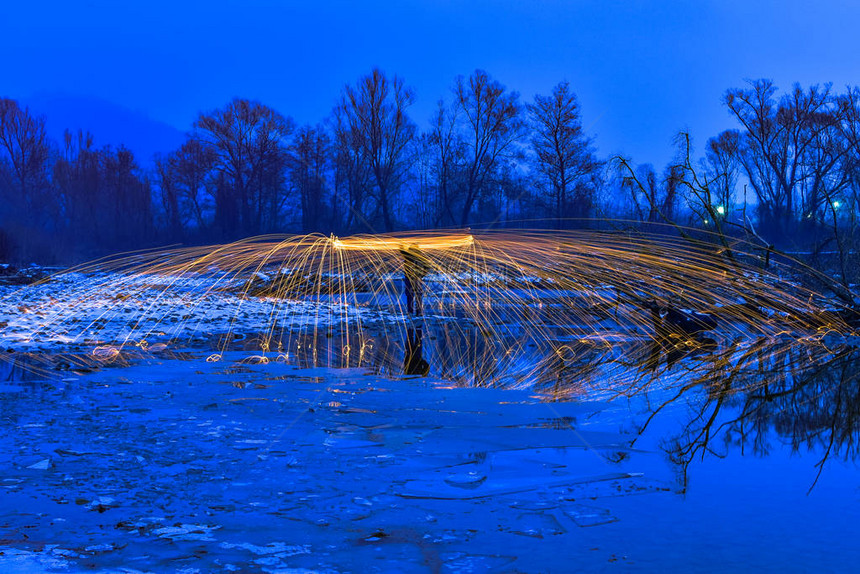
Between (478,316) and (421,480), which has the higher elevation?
(421,480)

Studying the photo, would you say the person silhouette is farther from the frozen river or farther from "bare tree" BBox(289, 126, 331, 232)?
"bare tree" BBox(289, 126, 331, 232)

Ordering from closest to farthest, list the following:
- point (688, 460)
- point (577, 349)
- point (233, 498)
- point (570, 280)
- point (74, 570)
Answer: point (74, 570), point (233, 498), point (688, 460), point (577, 349), point (570, 280)

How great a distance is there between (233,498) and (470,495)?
1247 mm

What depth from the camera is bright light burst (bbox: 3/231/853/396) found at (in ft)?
31.7

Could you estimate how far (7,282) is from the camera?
78.8ft

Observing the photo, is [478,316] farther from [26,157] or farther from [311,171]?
[26,157]

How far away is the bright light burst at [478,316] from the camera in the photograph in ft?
31.7

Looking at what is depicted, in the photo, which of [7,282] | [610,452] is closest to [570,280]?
[610,452]

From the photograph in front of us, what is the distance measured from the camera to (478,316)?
16.8 meters

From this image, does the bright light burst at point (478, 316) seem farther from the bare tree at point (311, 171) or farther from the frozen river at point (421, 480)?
the bare tree at point (311, 171)

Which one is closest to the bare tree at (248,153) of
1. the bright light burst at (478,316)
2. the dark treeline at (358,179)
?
the dark treeline at (358,179)

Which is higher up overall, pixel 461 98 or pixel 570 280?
pixel 461 98

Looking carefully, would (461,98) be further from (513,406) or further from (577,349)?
(513,406)

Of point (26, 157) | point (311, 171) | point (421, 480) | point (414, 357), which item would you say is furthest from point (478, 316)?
point (26, 157)
